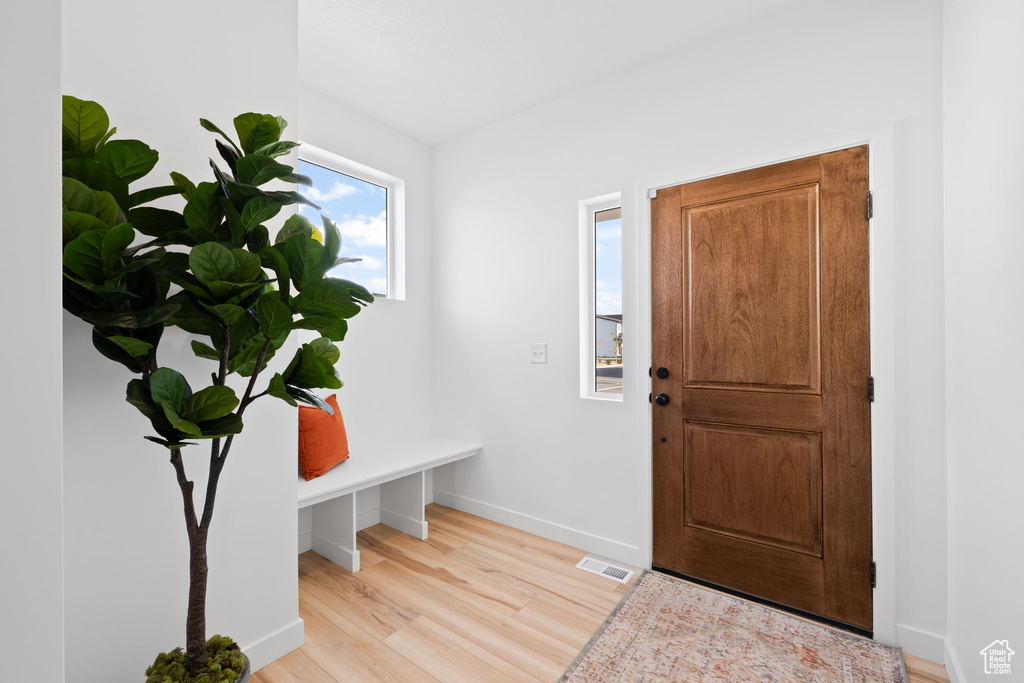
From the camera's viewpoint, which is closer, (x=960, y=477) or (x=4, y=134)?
(x=4, y=134)

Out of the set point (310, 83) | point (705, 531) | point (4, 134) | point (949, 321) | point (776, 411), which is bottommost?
point (705, 531)

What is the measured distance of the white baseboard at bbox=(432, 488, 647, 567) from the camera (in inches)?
95.1

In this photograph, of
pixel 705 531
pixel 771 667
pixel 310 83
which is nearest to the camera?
pixel 771 667

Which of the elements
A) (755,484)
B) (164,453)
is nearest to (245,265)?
(164,453)

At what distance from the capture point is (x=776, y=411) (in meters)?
2.00

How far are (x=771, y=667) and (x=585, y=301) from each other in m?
1.86

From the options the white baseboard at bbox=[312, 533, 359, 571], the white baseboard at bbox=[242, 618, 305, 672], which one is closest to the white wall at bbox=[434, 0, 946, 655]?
the white baseboard at bbox=[312, 533, 359, 571]

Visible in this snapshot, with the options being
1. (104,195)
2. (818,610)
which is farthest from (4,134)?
(818,610)

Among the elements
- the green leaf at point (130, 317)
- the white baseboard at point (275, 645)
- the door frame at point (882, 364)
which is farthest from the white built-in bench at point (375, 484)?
the door frame at point (882, 364)

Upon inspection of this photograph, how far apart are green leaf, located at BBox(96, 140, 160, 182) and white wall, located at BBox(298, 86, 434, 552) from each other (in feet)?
5.62

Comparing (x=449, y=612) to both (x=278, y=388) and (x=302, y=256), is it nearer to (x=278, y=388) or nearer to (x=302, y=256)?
(x=278, y=388)

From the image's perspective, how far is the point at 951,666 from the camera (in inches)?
61.7

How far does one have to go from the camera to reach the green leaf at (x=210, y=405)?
3.30ft

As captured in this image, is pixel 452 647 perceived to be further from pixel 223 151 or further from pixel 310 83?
pixel 310 83
